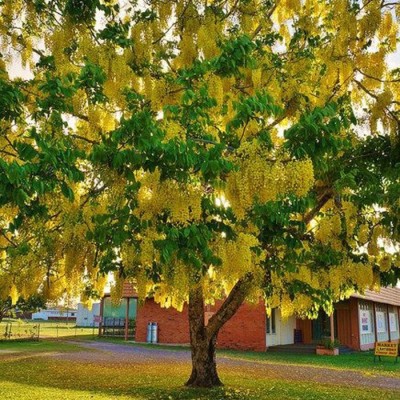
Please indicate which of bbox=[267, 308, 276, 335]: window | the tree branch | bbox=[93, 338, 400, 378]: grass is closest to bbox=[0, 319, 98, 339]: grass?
bbox=[267, 308, 276, 335]: window

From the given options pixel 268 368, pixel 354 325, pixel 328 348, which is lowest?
pixel 268 368

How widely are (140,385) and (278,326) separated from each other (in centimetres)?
1419

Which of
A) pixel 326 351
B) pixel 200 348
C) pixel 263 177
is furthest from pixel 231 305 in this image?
pixel 326 351

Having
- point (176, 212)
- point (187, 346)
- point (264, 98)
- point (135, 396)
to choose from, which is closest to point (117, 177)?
point (176, 212)

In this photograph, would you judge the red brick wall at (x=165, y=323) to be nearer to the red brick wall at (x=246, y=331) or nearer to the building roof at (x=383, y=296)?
the red brick wall at (x=246, y=331)

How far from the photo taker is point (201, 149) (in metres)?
4.10

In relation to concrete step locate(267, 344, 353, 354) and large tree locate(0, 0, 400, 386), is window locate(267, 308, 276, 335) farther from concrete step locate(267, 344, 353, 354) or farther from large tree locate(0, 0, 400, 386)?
large tree locate(0, 0, 400, 386)

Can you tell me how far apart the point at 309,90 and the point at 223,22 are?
5.36ft

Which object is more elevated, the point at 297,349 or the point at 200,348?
the point at 200,348

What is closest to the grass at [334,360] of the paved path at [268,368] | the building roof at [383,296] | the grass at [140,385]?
the paved path at [268,368]

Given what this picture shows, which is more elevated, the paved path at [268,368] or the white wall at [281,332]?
the white wall at [281,332]

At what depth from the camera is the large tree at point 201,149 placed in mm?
4219

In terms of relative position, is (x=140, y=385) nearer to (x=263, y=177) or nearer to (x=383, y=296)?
(x=263, y=177)

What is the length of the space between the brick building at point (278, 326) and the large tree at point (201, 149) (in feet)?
44.2
